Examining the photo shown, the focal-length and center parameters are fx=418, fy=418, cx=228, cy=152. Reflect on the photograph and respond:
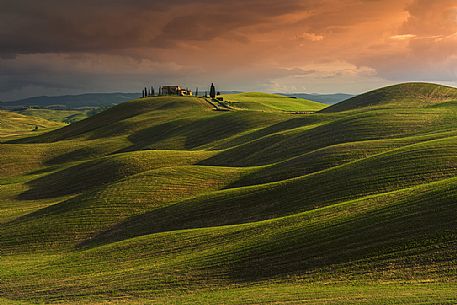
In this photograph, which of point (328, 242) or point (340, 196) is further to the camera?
point (340, 196)

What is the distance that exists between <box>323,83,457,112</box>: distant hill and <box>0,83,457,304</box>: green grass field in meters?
30.2

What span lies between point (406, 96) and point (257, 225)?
10302 centimetres

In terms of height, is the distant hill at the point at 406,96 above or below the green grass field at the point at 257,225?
above

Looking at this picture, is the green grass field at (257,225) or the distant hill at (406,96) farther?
the distant hill at (406,96)

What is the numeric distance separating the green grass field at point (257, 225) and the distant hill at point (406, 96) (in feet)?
99.1

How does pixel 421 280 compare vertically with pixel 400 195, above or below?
below

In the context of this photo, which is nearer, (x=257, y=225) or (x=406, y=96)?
(x=257, y=225)

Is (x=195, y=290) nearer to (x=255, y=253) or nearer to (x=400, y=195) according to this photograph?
(x=255, y=253)

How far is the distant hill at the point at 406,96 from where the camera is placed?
12086 cm

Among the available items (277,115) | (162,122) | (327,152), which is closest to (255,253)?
(327,152)

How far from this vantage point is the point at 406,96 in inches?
5022

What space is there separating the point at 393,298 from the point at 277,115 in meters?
110

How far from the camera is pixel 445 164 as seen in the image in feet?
157

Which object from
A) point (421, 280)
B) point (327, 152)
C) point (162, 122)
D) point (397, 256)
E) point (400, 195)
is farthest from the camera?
point (162, 122)
